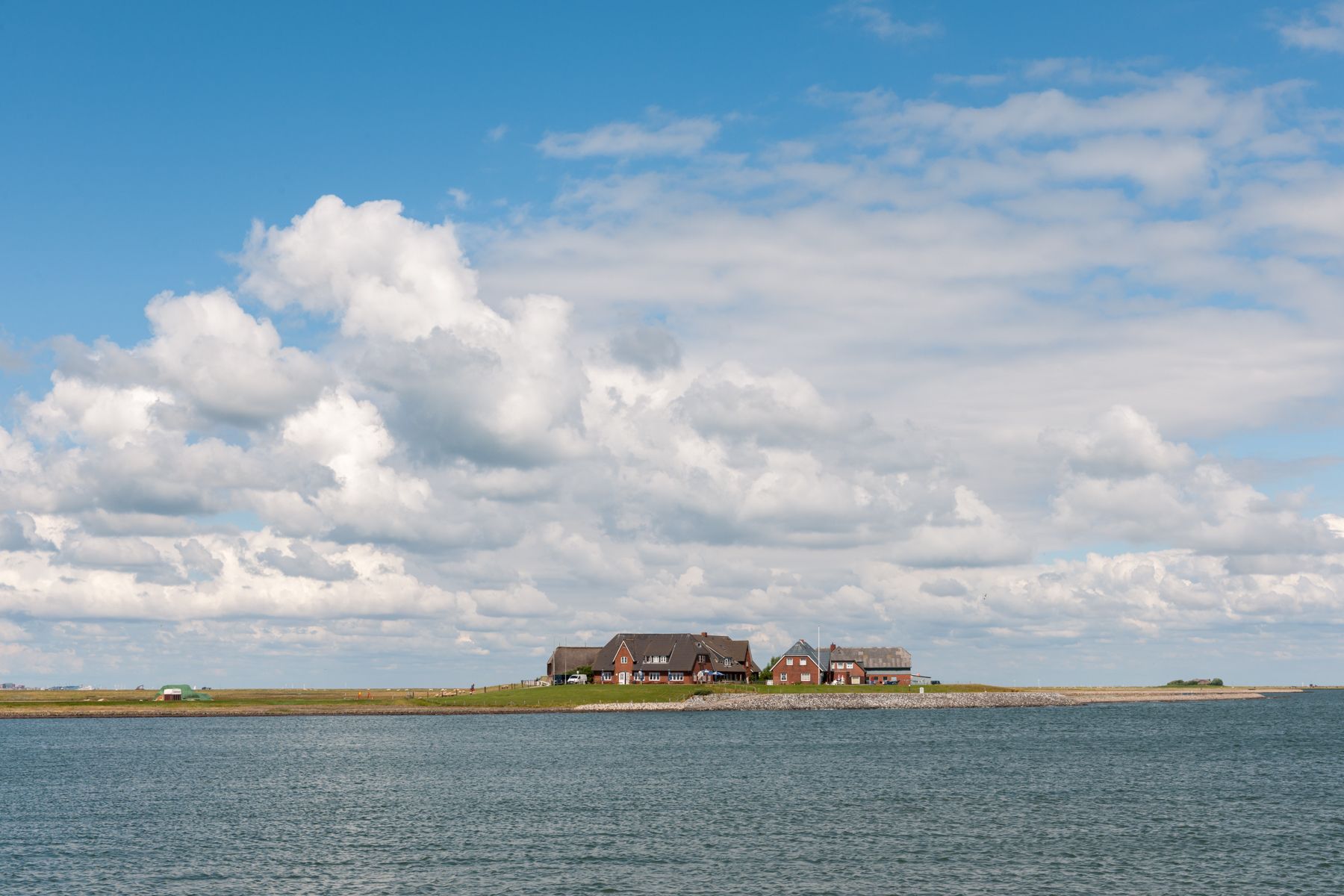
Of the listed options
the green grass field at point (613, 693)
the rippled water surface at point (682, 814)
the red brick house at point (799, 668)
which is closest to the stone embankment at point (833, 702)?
the green grass field at point (613, 693)

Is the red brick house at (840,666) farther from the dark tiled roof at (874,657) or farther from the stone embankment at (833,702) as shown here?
the stone embankment at (833,702)

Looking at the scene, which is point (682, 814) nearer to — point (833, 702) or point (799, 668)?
point (833, 702)

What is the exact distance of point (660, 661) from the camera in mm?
183875

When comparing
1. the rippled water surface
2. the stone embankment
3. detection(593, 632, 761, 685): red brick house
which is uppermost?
detection(593, 632, 761, 685): red brick house

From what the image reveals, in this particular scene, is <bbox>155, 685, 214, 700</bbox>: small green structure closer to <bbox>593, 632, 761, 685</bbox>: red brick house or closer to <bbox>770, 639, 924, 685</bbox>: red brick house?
<bbox>593, 632, 761, 685</bbox>: red brick house

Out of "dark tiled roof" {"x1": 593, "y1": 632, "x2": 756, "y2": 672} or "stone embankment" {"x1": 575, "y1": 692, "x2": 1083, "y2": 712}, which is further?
"dark tiled roof" {"x1": 593, "y1": 632, "x2": 756, "y2": 672}

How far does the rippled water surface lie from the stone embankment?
1540 inches

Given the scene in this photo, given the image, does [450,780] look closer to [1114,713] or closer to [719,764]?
[719,764]

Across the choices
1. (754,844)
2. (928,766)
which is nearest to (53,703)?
(928,766)

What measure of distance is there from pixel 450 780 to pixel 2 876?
33240 millimetres

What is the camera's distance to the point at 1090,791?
6938cm

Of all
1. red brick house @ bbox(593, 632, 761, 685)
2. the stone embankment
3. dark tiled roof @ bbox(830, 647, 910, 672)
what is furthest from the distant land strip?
dark tiled roof @ bbox(830, 647, 910, 672)

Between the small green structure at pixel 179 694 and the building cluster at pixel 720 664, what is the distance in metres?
59.4

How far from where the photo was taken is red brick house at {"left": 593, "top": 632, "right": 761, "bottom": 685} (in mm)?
182750
